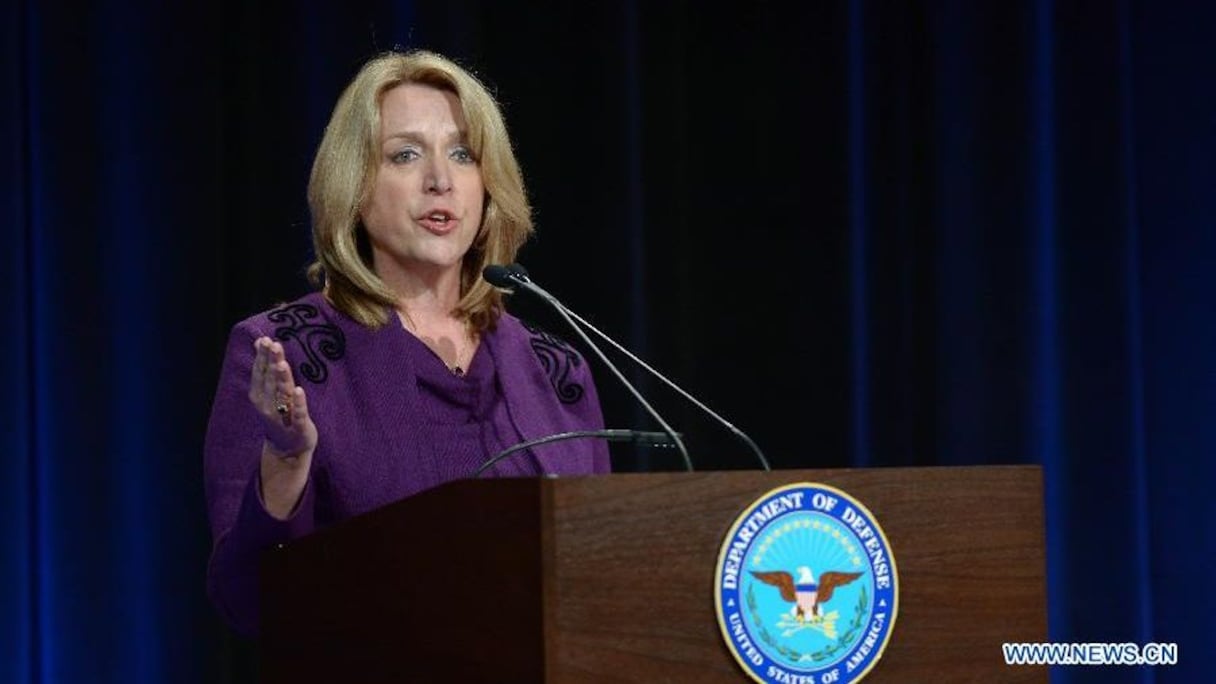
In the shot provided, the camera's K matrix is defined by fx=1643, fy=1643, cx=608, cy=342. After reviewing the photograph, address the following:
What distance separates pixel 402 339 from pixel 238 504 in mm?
292

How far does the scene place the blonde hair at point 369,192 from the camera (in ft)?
6.79

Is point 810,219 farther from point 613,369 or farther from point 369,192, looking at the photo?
point 613,369

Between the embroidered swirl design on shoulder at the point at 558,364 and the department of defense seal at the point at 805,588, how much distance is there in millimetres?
860

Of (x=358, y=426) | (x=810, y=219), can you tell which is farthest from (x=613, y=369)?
(x=810, y=219)

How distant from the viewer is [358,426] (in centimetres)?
193

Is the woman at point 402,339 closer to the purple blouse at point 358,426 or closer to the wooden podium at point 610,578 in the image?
the purple blouse at point 358,426

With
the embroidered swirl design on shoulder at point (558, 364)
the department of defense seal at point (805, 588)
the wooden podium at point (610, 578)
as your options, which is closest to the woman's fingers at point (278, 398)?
the wooden podium at point (610, 578)

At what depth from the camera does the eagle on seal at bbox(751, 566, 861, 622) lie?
1330mm

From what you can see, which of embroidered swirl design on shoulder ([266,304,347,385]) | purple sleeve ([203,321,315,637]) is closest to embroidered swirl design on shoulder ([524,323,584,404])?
embroidered swirl design on shoulder ([266,304,347,385])

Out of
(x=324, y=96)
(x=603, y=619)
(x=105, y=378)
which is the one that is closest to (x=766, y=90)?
(x=324, y=96)

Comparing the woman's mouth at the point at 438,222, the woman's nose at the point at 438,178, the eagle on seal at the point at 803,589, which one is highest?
the woman's nose at the point at 438,178

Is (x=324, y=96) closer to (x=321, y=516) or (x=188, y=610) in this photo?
(x=188, y=610)

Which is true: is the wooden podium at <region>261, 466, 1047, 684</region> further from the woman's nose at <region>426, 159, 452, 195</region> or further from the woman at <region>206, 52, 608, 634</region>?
the woman's nose at <region>426, 159, 452, 195</region>

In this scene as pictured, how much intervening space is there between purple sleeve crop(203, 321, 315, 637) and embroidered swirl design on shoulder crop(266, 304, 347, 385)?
43 millimetres
